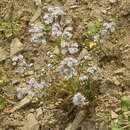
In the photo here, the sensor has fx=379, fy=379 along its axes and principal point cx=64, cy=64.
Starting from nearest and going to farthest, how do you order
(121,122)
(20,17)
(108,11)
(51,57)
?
(121,122)
(51,57)
(108,11)
(20,17)

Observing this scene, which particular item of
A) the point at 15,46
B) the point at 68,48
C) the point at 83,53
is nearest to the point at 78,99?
the point at 68,48

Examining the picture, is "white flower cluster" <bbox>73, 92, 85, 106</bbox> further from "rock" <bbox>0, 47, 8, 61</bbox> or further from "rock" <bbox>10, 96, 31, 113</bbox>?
"rock" <bbox>0, 47, 8, 61</bbox>

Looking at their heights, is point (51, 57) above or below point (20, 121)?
above

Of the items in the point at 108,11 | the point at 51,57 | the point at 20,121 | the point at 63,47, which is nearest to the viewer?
the point at 63,47

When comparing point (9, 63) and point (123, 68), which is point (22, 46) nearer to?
point (9, 63)

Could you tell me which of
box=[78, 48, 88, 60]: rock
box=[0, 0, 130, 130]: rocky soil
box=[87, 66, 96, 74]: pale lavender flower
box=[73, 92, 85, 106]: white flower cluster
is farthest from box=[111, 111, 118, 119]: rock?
box=[78, 48, 88, 60]: rock

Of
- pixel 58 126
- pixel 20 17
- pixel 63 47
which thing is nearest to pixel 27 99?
pixel 58 126

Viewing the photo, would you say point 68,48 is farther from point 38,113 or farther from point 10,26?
point 10,26
